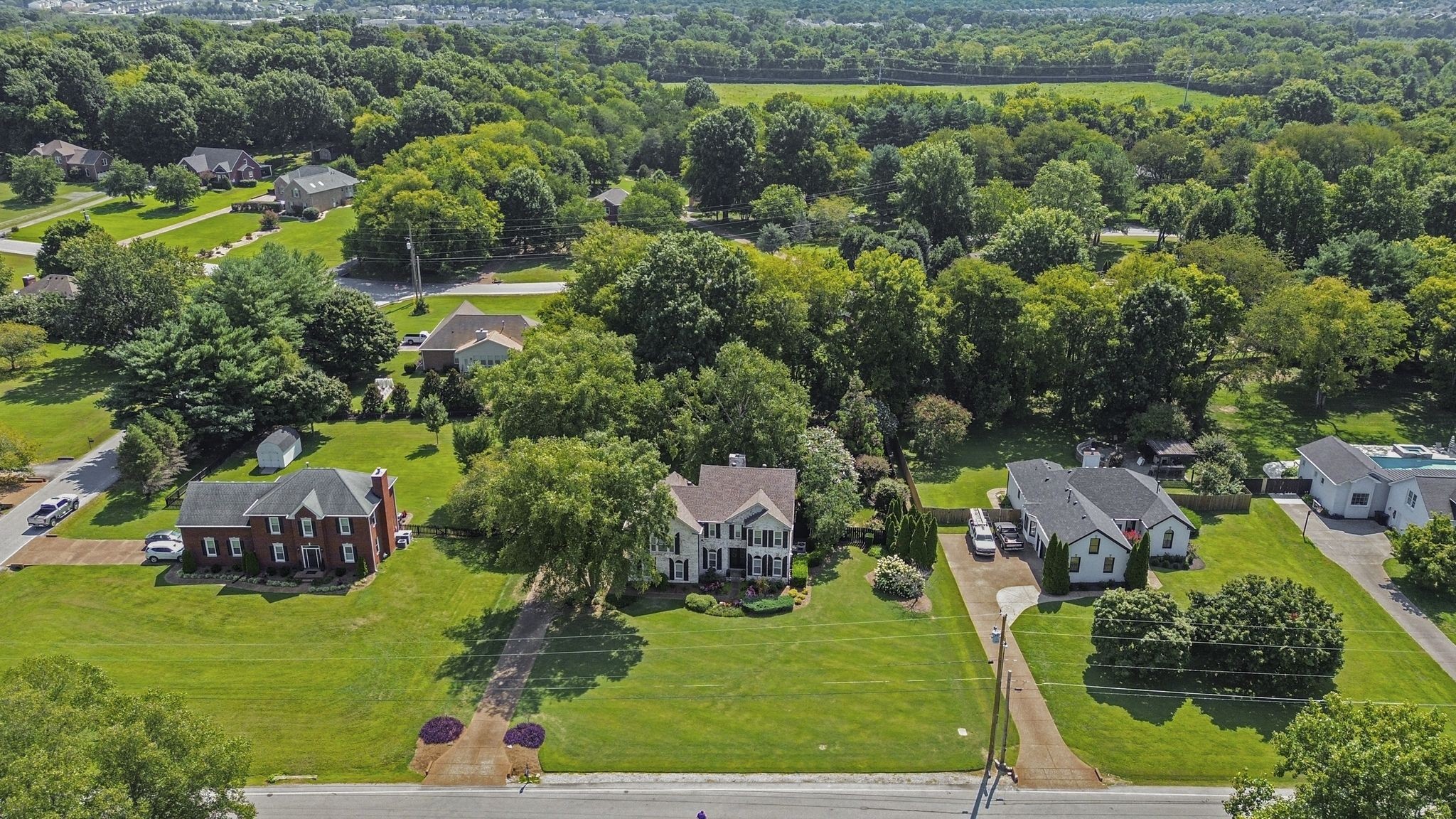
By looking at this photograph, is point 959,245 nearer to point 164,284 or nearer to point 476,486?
point 476,486

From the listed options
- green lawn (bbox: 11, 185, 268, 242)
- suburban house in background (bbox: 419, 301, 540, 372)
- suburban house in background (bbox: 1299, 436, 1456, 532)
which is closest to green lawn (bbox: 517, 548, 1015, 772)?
suburban house in background (bbox: 1299, 436, 1456, 532)

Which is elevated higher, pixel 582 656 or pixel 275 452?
pixel 275 452

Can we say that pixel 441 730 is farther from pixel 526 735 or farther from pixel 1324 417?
pixel 1324 417

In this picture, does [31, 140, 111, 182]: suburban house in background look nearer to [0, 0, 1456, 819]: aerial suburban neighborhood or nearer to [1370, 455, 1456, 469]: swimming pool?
[0, 0, 1456, 819]: aerial suburban neighborhood

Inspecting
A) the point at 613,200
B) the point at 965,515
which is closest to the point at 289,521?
the point at 965,515

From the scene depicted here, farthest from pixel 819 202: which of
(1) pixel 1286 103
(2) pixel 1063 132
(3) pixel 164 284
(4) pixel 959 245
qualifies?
(1) pixel 1286 103

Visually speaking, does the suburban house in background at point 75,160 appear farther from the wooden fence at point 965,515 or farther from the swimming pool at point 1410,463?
the swimming pool at point 1410,463
